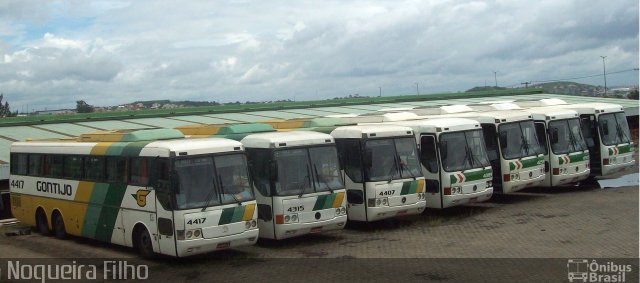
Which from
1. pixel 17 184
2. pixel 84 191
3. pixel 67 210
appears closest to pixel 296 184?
pixel 84 191

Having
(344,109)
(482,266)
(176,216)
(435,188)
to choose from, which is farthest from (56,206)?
(344,109)

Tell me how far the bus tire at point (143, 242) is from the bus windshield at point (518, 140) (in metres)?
10.7

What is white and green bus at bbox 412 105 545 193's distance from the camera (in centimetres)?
2020

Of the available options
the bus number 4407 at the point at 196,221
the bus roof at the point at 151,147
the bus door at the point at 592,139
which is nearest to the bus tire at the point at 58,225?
the bus roof at the point at 151,147

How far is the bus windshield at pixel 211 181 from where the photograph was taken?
1329 cm

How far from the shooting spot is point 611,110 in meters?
23.8

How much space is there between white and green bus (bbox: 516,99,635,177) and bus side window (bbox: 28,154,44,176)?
16862 millimetres

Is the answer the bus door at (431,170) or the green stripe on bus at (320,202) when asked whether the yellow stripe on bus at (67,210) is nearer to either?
the green stripe on bus at (320,202)

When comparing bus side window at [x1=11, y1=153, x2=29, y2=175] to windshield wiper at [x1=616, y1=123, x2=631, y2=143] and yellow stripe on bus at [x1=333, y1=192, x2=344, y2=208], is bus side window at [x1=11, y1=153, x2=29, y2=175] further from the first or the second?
windshield wiper at [x1=616, y1=123, x2=631, y2=143]

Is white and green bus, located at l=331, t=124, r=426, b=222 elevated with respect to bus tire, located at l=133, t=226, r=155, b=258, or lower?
elevated

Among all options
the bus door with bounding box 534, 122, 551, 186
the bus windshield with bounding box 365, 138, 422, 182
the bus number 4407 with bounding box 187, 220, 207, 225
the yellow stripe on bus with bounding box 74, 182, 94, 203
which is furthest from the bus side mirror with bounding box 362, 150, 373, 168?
the bus door with bounding box 534, 122, 551, 186

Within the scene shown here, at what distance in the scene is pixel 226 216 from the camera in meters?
13.5

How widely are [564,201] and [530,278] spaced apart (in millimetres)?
10736

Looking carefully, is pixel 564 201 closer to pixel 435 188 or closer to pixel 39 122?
pixel 435 188
